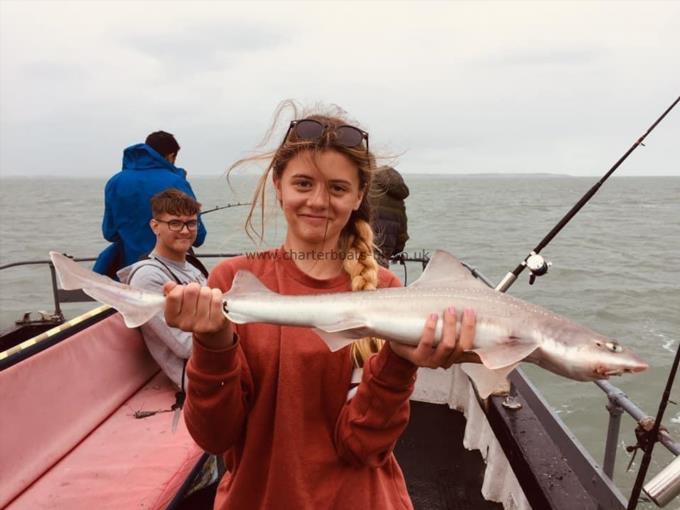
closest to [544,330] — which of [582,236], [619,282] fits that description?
[619,282]

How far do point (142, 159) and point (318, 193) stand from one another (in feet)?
13.7

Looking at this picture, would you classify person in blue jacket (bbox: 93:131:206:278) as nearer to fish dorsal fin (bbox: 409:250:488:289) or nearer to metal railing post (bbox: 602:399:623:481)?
fish dorsal fin (bbox: 409:250:488:289)

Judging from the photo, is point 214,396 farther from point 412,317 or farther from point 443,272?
point 443,272

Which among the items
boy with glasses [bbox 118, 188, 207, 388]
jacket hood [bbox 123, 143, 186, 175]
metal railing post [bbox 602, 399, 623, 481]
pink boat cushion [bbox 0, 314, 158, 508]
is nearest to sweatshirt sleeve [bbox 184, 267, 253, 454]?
pink boat cushion [bbox 0, 314, 158, 508]

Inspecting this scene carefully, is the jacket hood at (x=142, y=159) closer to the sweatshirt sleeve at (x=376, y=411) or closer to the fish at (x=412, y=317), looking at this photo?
the fish at (x=412, y=317)

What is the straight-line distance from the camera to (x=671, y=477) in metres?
1.44

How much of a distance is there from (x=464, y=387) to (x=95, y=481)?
416 centimetres

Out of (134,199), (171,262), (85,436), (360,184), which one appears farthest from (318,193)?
(134,199)

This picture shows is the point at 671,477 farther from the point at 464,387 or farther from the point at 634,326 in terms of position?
the point at 634,326

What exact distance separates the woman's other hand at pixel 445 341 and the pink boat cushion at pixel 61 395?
109 inches

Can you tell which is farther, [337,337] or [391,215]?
[391,215]

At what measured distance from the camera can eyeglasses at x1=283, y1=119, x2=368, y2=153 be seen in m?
2.36

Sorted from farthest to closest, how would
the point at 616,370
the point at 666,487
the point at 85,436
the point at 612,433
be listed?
1. the point at 85,436
2. the point at 612,433
3. the point at 616,370
4. the point at 666,487

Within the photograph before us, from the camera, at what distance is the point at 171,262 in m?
4.79
